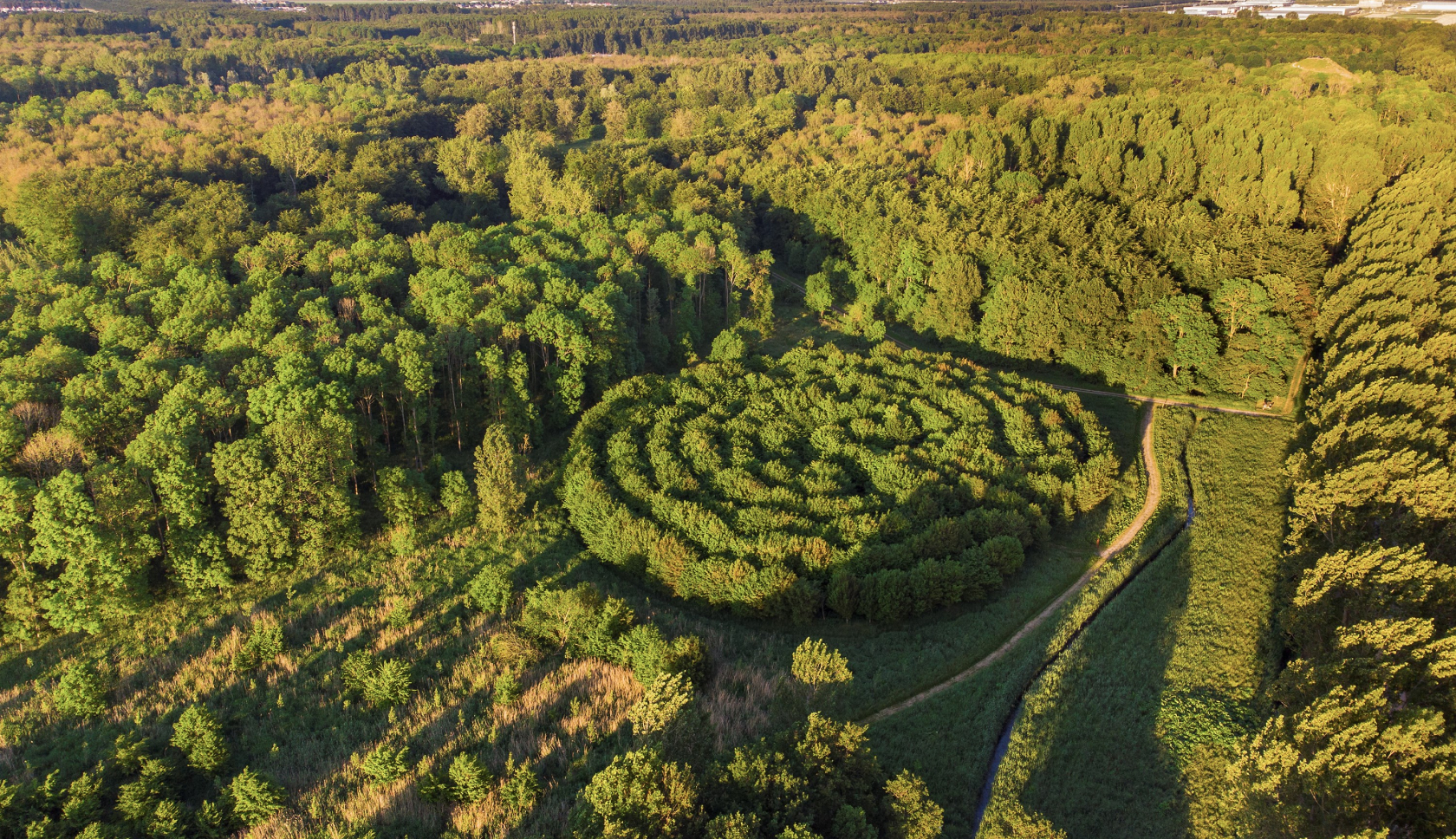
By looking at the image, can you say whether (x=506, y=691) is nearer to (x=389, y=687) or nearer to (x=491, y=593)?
(x=389, y=687)

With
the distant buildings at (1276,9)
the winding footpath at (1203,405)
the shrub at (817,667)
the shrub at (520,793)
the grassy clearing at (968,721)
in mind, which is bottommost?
the grassy clearing at (968,721)

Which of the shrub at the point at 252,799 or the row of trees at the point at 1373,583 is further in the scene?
the shrub at the point at 252,799

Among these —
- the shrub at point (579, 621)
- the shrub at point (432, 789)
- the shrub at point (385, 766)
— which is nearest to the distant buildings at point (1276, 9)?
the shrub at point (579, 621)

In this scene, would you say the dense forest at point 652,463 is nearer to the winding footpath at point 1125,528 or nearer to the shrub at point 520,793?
the shrub at point 520,793

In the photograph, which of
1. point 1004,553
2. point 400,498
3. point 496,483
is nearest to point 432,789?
point 496,483

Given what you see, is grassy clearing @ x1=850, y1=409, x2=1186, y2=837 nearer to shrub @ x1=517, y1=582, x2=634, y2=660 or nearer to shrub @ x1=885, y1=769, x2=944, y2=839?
shrub @ x1=885, y1=769, x2=944, y2=839

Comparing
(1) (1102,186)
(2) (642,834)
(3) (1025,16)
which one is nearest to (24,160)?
(2) (642,834)
